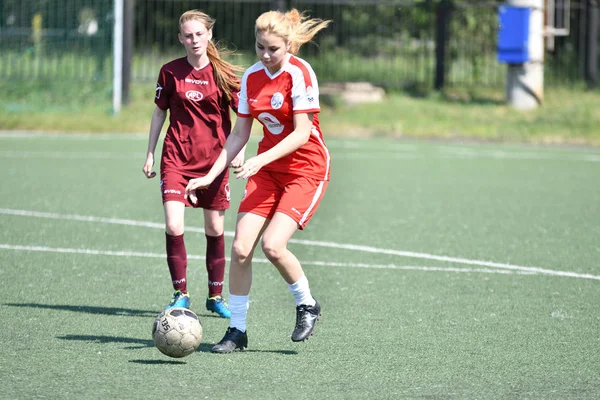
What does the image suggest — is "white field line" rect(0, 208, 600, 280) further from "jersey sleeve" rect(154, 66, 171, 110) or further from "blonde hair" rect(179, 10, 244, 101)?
"jersey sleeve" rect(154, 66, 171, 110)

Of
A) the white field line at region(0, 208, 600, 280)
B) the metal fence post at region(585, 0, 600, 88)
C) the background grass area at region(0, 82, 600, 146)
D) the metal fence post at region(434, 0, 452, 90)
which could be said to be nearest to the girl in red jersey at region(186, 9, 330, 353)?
the white field line at region(0, 208, 600, 280)

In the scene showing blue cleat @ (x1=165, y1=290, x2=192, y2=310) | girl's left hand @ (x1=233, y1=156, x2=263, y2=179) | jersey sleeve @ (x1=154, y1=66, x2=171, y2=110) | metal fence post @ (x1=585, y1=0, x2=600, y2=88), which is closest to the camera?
girl's left hand @ (x1=233, y1=156, x2=263, y2=179)

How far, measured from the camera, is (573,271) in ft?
27.8

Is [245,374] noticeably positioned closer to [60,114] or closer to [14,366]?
[14,366]

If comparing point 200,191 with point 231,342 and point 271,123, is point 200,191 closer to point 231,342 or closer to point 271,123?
point 271,123

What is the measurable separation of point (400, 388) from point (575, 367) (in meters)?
1.06

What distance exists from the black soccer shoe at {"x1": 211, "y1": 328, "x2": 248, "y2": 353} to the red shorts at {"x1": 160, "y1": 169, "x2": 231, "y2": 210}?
3.78 feet

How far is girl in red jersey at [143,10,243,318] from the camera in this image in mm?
6887

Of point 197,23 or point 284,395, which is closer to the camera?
point 284,395

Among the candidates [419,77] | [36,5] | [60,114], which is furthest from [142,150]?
[419,77]

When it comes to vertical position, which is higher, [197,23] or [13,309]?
[197,23]

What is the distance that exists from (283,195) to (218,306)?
1.30m

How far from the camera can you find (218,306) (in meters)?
7.00

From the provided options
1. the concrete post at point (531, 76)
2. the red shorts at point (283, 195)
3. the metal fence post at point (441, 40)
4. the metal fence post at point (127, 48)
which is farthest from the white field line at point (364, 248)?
the metal fence post at point (441, 40)
